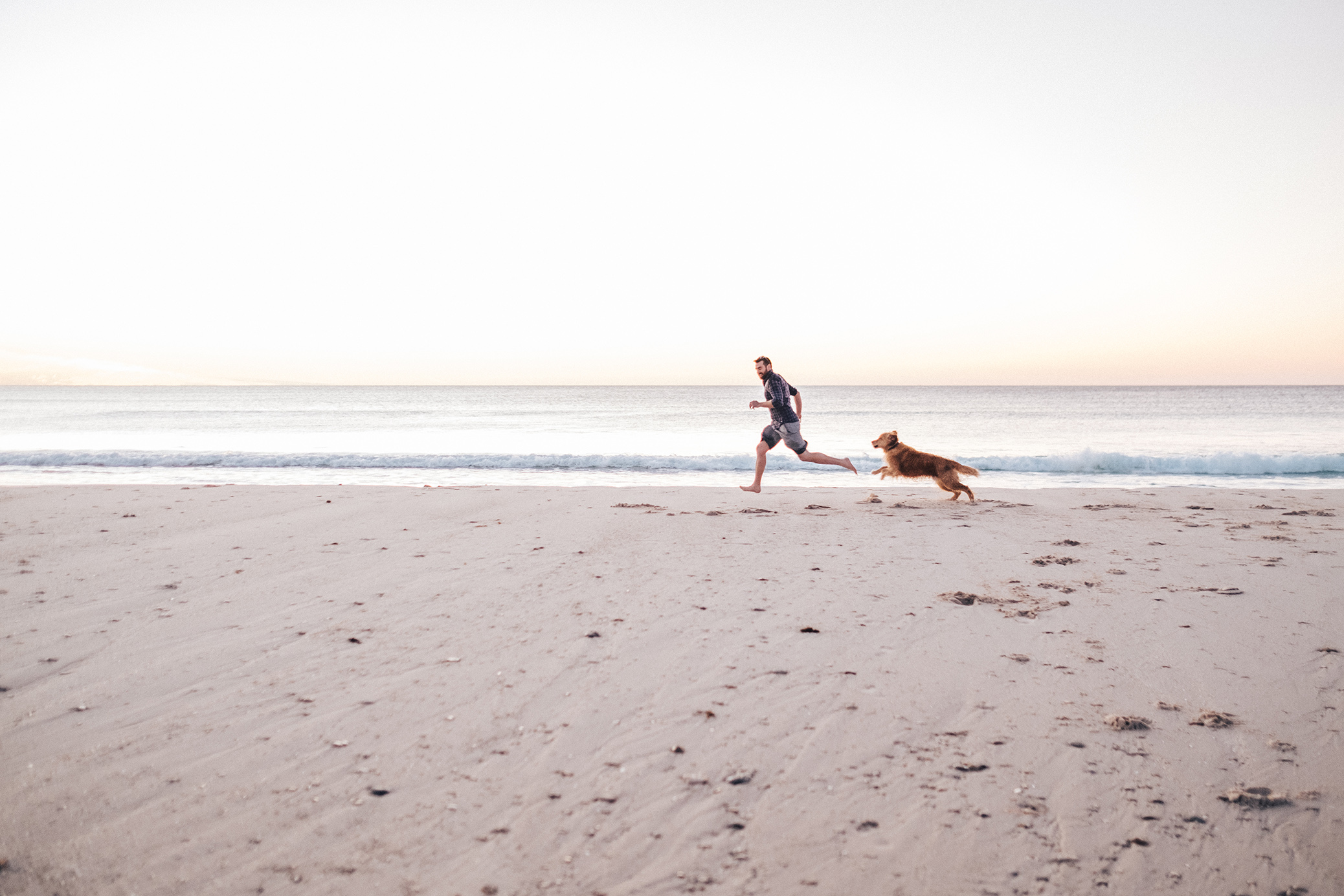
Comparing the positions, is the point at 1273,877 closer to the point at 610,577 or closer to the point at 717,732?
the point at 717,732

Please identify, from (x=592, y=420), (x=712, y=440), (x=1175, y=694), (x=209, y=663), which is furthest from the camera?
(x=592, y=420)

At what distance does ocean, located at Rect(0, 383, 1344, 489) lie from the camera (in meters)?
11.9

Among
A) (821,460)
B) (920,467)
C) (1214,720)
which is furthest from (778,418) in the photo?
(1214,720)

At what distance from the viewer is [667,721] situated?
2695 millimetres

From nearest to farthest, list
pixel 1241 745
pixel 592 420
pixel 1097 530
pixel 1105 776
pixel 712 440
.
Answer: pixel 1105 776
pixel 1241 745
pixel 1097 530
pixel 712 440
pixel 592 420

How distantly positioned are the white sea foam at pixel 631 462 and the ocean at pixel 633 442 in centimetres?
4

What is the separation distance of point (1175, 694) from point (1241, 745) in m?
0.42

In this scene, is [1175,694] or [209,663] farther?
[209,663]

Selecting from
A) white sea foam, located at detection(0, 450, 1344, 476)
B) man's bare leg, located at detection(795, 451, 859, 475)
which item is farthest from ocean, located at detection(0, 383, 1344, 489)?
man's bare leg, located at detection(795, 451, 859, 475)

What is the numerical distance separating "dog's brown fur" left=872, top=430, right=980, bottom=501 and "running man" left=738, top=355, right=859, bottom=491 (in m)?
0.83

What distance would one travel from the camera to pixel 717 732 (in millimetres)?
2598

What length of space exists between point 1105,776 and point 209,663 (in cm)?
393

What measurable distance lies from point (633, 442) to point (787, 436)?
12560 millimetres

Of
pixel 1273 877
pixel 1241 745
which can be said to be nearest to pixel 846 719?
pixel 1273 877
